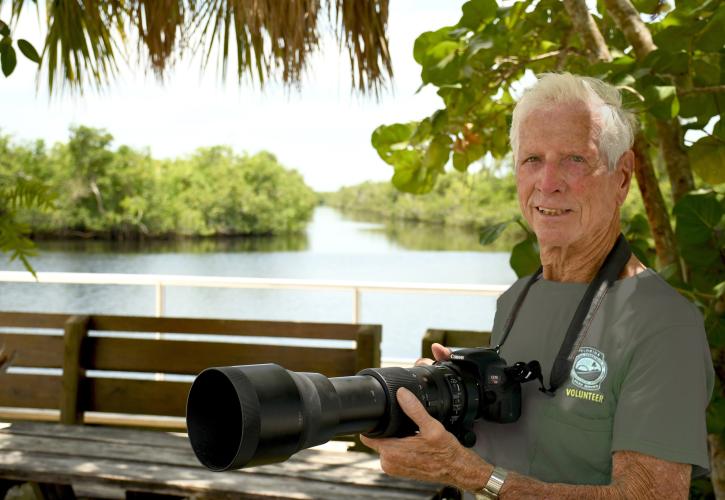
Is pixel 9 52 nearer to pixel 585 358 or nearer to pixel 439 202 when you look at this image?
pixel 585 358

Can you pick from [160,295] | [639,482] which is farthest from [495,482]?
[160,295]

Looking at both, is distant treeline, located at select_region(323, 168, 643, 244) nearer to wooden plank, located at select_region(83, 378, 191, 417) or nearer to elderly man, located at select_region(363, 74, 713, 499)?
wooden plank, located at select_region(83, 378, 191, 417)

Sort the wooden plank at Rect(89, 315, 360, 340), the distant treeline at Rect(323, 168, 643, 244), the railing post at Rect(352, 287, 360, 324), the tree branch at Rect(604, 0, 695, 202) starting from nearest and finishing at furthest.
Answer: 1. the tree branch at Rect(604, 0, 695, 202)
2. the wooden plank at Rect(89, 315, 360, 340)
3. the railing post at Rect(352, 287, 360, 324)
4. the distant treeline at Rect(323, 168, 643, 244)

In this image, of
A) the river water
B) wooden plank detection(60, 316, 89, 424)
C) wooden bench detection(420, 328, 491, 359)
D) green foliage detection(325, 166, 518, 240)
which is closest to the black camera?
wooden bench detection(420, 328, 491, 359)

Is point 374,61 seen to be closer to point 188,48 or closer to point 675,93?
point 188,48

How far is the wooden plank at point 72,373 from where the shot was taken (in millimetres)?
2943

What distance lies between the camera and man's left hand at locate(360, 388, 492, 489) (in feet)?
3.01

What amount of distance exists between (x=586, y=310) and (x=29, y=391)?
2612 mm

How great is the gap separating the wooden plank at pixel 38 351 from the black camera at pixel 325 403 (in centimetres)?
232

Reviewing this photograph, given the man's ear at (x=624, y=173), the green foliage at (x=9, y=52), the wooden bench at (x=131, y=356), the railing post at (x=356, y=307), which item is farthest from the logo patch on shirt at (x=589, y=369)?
the railing post at (x=356, y=307)

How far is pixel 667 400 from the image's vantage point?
88cm

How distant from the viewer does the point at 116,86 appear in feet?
11.4

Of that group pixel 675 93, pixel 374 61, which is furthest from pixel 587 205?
pixel 374 61

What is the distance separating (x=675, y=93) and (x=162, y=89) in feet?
7.85
